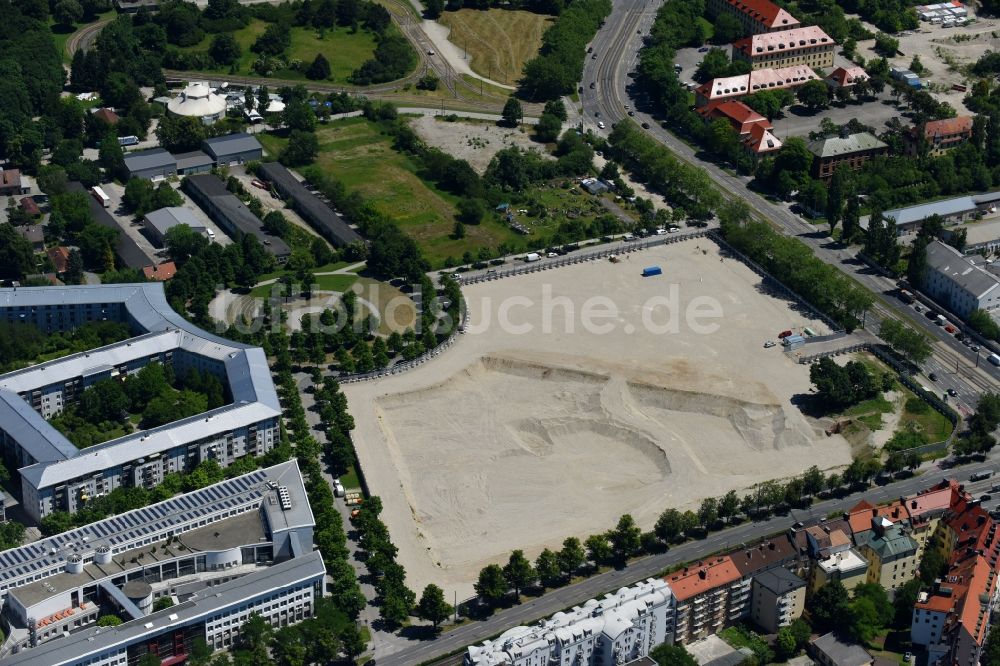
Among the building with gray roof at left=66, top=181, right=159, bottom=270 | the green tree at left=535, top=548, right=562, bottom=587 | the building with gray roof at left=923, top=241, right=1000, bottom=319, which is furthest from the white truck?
the building with gray roof at left=923, top=241, right=1000, bottom=319

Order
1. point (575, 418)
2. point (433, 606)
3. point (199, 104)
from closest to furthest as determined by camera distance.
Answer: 1. point (433, 606)
2. point (575, 418)
3. point (199, 104)

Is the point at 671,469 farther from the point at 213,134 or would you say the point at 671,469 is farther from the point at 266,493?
the point at 213,134

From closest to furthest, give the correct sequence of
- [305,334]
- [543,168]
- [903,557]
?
1. [903,557]
2. [305,334]
3. [543,168]

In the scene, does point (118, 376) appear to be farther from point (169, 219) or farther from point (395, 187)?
point (395, 187)

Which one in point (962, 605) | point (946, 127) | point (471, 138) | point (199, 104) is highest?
point (962, 605)

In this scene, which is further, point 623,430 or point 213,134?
point 213,134

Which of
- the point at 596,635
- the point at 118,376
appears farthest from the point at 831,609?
the point at 118,376

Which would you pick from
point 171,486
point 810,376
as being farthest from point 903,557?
point 171,486
